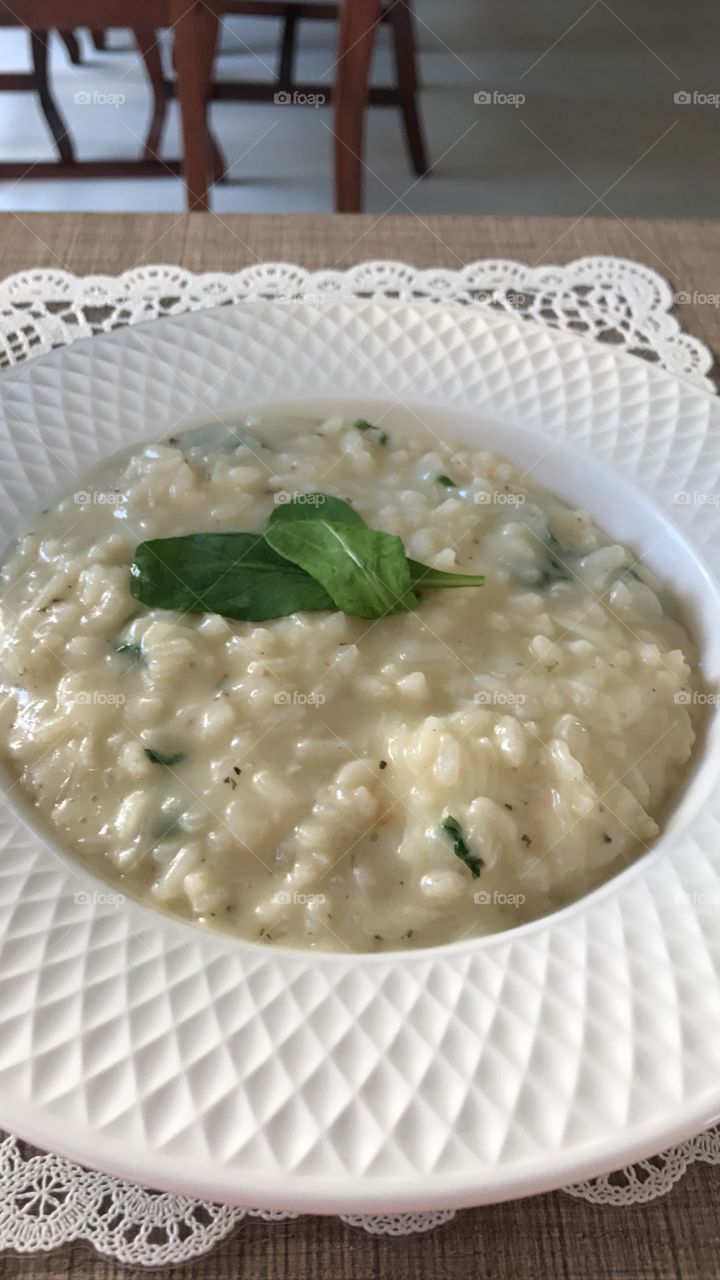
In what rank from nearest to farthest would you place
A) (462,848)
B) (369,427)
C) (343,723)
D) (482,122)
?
(462,848), (343,723), (369,427), (482,122)

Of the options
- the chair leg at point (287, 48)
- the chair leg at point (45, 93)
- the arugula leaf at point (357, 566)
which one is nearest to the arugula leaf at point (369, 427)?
the arugula leaf at point (357, 566)

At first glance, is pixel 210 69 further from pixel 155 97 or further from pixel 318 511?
pixel 318 511

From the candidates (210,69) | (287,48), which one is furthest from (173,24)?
(287,48)

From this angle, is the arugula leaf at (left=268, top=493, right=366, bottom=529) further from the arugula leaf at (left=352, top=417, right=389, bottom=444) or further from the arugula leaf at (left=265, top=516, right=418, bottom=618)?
the arugula leaf at (left=352, top=417, right=389, bottom=444)

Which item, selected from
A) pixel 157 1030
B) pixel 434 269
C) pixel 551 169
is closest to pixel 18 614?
pixel 157 1030

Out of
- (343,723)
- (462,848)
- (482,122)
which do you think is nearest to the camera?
(462,848)

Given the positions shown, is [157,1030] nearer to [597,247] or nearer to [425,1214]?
[425,1214]
